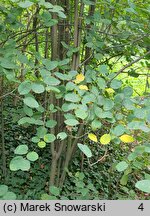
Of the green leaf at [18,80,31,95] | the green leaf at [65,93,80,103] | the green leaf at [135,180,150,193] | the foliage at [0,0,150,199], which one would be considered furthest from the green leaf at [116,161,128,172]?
the green leaf at [18,80,31,95]

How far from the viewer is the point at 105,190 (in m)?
2.33

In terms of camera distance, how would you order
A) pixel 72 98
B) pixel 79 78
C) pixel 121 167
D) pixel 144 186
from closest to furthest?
pixel 144 186 < pixel 121 167 < pixel 72 98 < pixel 79 78

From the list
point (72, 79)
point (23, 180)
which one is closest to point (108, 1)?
point (72, 79)

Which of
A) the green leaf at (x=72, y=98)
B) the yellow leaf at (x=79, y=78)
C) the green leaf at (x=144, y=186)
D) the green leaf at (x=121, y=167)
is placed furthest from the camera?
the yellow leaf at (x=79, y=78)

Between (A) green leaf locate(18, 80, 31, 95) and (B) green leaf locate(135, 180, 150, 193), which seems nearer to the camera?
(B) green leaf locate(135, 180, 150, 193)

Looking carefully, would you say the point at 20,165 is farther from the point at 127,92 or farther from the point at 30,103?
the point at 127,92

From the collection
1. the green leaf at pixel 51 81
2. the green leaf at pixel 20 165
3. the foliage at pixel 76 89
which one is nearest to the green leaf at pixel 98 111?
the foliage at pixel 76 89

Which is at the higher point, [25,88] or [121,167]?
[25,88]

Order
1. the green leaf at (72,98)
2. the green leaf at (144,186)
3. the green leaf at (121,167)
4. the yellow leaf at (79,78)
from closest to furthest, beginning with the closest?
the green leaf at (144,186), the green leaf at (121,167), the green leaf at (72,98), the yellow leaf at (79,78)

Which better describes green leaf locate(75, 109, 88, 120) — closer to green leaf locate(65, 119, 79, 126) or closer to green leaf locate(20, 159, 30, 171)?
green leaf locate(65, 119, 79, 126)

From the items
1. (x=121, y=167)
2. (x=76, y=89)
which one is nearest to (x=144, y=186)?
(x=121, y=167)

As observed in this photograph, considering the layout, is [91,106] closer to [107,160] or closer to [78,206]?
[78,206]

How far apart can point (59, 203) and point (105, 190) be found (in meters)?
1.32

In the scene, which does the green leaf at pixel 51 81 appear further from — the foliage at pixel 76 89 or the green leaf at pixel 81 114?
the green leaf at pixel 81 114
